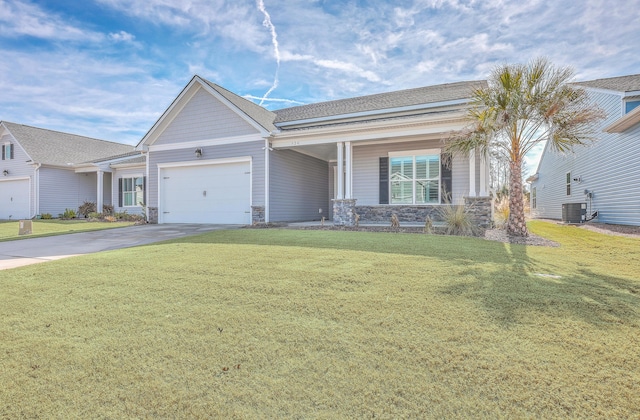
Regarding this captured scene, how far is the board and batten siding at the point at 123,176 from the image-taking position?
1730 centimetres

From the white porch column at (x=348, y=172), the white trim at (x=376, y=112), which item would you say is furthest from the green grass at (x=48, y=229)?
the white porch column at (x=348, y=172)

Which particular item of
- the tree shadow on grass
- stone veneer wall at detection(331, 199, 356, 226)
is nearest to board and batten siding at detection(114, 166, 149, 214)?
stone veneer wall at detection(331, 199, 356, 226)

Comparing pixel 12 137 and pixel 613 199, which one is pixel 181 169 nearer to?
pixel 12 137

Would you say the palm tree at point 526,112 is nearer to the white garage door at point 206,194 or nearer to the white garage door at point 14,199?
the white garage door at point 206,194

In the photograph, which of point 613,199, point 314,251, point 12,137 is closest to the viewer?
point 314,251

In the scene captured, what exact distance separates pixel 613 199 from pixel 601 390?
1457 cm

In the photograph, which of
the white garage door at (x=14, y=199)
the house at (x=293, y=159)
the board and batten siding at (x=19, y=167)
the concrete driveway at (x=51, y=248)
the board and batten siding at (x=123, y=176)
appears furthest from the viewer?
the white garage door at (x=14, y=199)

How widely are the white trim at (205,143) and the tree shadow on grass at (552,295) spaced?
31.9 ft

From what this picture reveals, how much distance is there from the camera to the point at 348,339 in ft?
7.81

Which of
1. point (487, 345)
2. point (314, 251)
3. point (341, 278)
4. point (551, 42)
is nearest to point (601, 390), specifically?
point (487, 345)

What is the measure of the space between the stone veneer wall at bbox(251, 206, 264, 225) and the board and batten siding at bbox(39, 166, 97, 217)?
580 inches

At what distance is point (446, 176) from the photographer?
36.9 ft

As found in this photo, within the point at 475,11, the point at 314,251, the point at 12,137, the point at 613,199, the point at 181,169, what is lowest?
the point at 314,251

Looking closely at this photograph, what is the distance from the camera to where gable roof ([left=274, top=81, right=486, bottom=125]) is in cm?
1224
